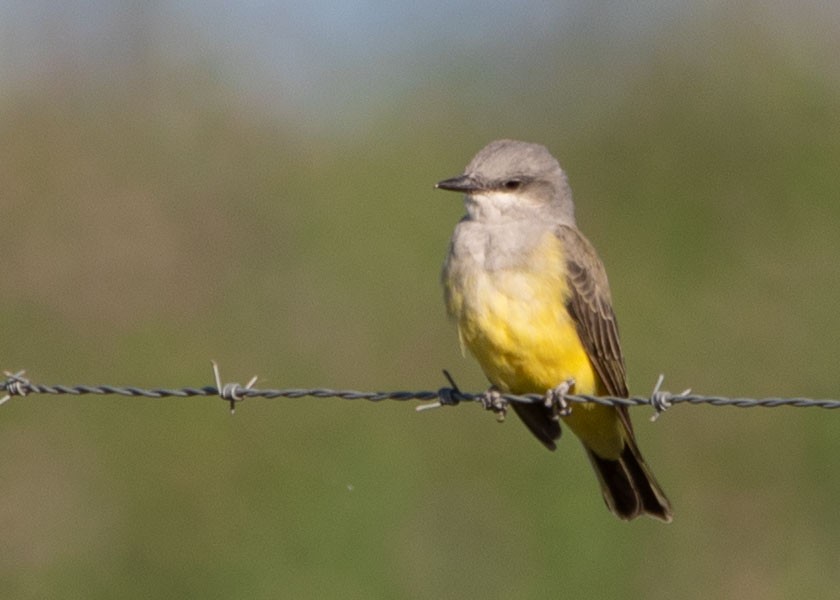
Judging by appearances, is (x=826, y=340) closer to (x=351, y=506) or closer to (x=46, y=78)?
(x=351, y=506)

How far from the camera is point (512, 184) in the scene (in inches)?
251

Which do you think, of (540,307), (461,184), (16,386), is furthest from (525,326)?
(16,386)

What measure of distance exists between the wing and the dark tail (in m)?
0.28

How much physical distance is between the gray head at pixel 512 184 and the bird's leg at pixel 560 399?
0.71 metres

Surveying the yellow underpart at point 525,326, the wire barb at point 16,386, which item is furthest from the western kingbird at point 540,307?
the wire barb at point 16,386

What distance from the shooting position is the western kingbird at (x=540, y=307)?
19.2 ft

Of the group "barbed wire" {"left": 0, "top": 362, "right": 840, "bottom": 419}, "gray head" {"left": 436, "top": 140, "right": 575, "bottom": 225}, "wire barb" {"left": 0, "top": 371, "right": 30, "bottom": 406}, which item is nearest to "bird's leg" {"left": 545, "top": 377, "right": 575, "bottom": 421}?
"barbed wire" {"left": 0, "top": 362, "right": 840, "bottom": 419}

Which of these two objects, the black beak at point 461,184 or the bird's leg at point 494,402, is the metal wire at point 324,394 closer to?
the bird's leg at point 494,402

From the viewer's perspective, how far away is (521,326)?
5.83 m

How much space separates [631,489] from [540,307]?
0.89 m

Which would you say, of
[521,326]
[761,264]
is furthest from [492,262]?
[761,264]

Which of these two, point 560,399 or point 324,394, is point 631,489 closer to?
point 560,399

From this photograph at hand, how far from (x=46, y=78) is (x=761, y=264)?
4.77 metres

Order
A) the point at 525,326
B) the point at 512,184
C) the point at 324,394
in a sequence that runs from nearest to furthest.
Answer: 1. the point at 324,394
2. the point at 525,326
3. the point at 512,184
